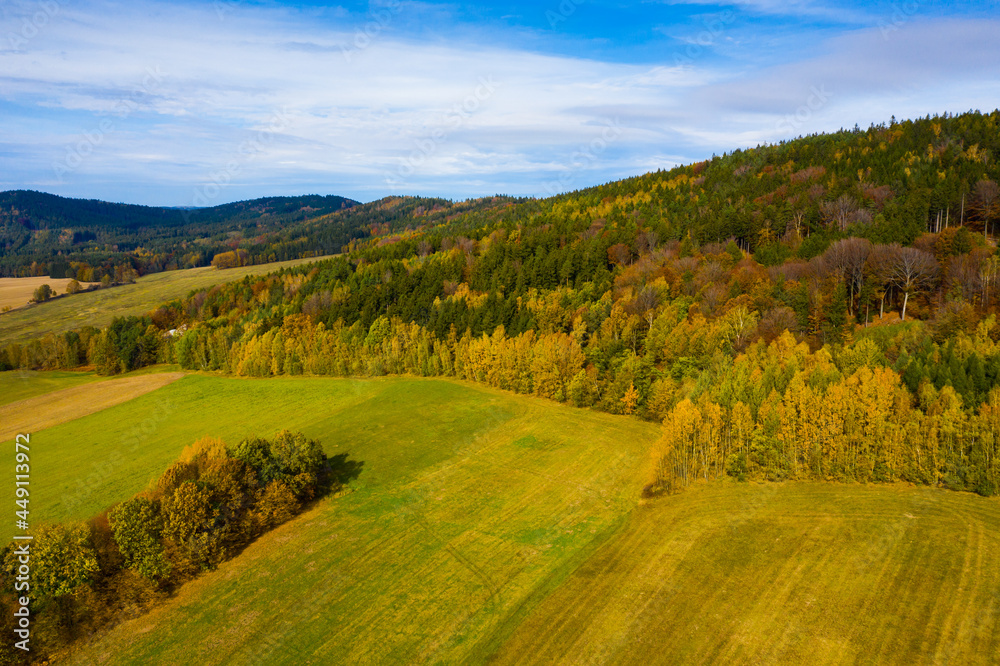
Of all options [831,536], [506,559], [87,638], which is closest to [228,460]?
[87,638]

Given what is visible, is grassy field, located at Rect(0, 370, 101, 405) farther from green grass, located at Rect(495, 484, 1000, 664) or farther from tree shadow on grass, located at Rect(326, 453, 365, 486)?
green grass, located at Rect(495, 484, 1000, 664)

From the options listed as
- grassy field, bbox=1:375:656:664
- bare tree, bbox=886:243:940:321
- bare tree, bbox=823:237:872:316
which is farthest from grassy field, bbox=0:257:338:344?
bare tree, bbox=886:243:940:321

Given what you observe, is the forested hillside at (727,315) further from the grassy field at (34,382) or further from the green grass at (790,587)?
the green grass at (790,587)

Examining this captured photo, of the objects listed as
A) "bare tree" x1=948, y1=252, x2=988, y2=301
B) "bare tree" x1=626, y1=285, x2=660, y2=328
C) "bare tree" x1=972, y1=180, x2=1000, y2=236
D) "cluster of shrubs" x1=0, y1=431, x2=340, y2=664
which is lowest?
"cluster of shrubs" x1=0, y1=431, x2=340, y2=664

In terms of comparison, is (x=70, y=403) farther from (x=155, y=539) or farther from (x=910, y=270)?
(x=910, y=270)

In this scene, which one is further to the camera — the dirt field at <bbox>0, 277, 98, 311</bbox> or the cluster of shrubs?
the dirt field at <bbox>0, 277, 98, 311</bbox>

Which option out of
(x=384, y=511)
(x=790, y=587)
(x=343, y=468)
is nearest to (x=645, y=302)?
(x=343, y=468)
